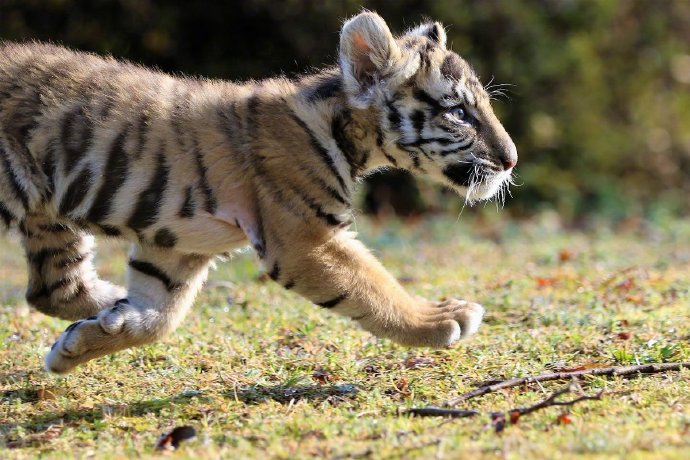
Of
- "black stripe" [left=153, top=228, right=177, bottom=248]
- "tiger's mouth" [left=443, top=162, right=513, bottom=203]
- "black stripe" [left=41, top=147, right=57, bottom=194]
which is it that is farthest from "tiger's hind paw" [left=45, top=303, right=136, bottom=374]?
"tiger's mouth" [left=443, top=162, right=513, bottom=203]

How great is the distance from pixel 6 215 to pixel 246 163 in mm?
1273

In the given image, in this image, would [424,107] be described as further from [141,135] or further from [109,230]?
[109,230]

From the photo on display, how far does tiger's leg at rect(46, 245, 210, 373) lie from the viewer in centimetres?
498

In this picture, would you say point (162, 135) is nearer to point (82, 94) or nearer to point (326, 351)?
point (82, 94)

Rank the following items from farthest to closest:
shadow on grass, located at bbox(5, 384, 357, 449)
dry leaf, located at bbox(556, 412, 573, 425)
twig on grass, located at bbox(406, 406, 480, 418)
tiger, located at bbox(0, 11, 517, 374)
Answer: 1. tiger, located at bbox(0, 11, 517, 374)
2. shadow on grass, located at bbox(5, 384, 357, 449)
3. twig on grass, located at bbox(406, 406, 480, 418)
4. dry leaf, located at bbox(556, 412, 573, 425)

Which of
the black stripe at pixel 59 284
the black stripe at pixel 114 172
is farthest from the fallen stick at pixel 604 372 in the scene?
the black stripe at pixel 59 284

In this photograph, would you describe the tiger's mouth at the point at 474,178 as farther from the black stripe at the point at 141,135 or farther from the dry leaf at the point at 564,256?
the dry leaf at the point at 564,256

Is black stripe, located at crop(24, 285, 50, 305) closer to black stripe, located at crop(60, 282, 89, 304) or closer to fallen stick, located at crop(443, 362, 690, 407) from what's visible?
black stripe, located at crop(60, 282, 89, 304)

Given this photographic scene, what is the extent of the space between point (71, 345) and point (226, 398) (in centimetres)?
78

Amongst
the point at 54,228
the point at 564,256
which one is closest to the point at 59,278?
the point at 54,228

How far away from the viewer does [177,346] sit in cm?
577

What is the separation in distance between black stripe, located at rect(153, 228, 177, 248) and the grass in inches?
24.8

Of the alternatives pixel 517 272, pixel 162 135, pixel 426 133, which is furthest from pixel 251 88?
pixel 517 272

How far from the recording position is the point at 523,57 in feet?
42.2
